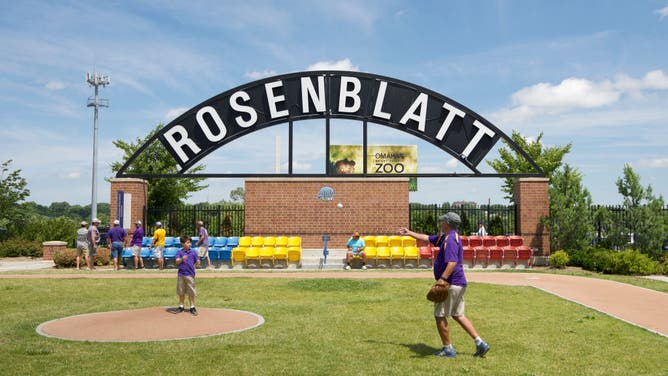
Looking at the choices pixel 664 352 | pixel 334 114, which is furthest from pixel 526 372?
pixel 334 114

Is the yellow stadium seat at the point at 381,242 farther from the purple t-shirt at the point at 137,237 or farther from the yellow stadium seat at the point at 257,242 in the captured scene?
the purple t-shirt at the point at 137,237

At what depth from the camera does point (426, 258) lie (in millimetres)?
23266

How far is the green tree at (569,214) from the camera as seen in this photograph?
23.6m

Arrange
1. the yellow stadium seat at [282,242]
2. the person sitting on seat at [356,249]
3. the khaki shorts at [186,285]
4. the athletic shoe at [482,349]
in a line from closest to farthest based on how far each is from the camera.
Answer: the athletic shoe at [482,349] → the khaki shorts at [186,285] → the person sitting on seat at [356,249] → the yellow stadium seat at [282,242]

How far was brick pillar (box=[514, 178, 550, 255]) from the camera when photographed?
25078 mm

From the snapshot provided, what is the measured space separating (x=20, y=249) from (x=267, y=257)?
52.9ft

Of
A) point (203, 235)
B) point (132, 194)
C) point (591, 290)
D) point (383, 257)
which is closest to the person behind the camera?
point (591, 290)

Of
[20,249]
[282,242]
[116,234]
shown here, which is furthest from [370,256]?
[20,249]

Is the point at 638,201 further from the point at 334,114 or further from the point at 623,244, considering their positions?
the point at 334,114

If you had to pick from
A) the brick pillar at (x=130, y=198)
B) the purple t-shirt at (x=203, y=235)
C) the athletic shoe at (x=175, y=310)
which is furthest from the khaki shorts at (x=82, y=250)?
the athletic shoe at (x=175, y=310)

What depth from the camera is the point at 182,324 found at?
32.6 ft

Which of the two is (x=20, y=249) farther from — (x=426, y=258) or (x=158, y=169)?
(x=426, y=258)

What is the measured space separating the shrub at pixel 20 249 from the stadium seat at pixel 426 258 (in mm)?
20713

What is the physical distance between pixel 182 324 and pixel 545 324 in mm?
6378
